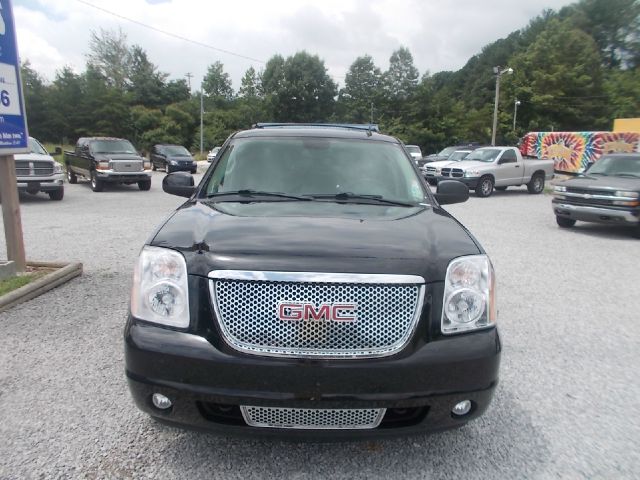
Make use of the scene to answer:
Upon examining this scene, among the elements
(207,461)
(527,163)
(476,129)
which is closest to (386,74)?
(476,129)

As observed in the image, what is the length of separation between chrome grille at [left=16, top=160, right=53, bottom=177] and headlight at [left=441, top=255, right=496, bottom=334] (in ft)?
46.8

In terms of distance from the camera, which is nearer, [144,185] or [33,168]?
[33,168]

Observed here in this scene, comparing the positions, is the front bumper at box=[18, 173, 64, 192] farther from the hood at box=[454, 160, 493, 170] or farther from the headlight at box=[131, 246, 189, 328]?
the hood at box=[454, 160, 493, 170]

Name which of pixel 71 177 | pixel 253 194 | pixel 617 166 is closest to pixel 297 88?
pixel 71 177

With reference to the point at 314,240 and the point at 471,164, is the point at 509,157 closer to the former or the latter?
the point at 471,164

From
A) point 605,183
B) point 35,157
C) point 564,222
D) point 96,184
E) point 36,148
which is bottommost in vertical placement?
point 564,222

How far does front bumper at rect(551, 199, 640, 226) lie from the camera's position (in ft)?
33.2

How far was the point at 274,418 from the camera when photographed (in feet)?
7.59

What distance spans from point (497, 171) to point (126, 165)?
1356 cm

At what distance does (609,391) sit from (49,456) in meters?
3.56

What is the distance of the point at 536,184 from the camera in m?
20.5

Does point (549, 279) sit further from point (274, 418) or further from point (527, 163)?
point (527, 163)

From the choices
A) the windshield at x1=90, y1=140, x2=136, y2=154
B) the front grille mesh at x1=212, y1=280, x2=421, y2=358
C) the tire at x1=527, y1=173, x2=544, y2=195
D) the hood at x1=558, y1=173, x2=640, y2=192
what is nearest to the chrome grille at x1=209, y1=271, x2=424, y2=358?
the front grille mesh at x1=212, y1=280, x2=421, y2=358

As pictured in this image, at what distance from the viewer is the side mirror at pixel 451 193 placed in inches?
169
